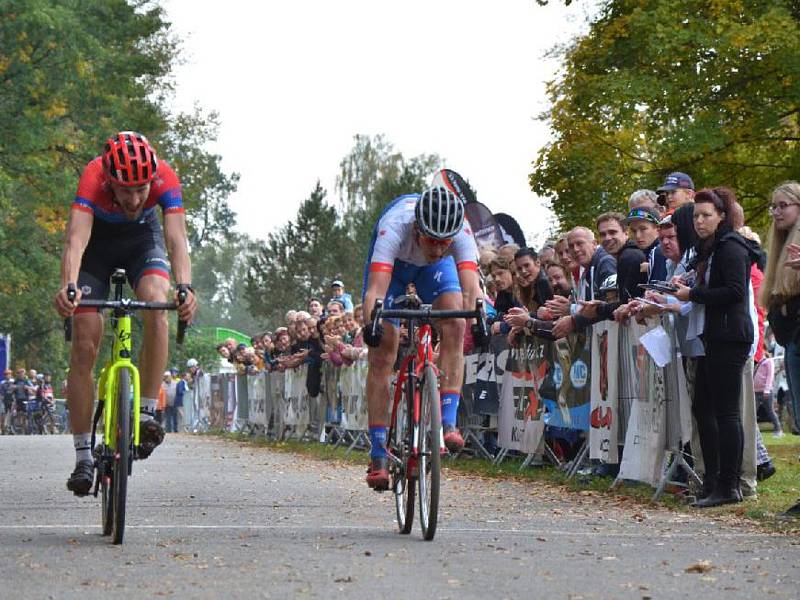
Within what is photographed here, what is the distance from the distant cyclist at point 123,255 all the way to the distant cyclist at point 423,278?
1146 millimetres

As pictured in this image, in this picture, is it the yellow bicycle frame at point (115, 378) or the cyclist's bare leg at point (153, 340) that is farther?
the cyclist's bare leg at point (153, 340)

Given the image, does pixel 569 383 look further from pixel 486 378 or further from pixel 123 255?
pixel 123 255

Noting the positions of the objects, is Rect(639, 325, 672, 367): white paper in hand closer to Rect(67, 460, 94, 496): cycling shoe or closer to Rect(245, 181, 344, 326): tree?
Rect(67, 460, 94, 496): cycling shoe

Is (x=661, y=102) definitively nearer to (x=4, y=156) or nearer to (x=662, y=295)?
(x=662, y=295)

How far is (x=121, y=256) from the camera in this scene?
9719 mm

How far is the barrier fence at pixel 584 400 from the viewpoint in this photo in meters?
12.1

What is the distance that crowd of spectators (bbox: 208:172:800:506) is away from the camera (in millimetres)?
10820

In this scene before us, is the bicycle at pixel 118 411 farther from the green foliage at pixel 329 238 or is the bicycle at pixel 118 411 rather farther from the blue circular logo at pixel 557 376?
the green foliage at pixel 329 238

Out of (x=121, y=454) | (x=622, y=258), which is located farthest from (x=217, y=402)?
(x=121, y=454)

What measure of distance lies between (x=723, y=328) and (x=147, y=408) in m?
3.82

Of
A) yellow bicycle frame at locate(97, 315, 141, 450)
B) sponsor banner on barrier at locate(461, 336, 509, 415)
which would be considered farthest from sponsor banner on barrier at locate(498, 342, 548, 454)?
yellow bicycle frame at locate(97, 315, 141, 450)

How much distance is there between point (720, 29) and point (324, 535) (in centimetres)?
2021

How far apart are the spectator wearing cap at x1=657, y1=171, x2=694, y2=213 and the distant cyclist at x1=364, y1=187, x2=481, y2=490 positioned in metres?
2.95

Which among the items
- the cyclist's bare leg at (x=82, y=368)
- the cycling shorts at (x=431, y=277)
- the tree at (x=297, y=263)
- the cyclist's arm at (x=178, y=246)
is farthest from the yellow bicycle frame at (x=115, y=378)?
the tree at (x=297, y=263)
